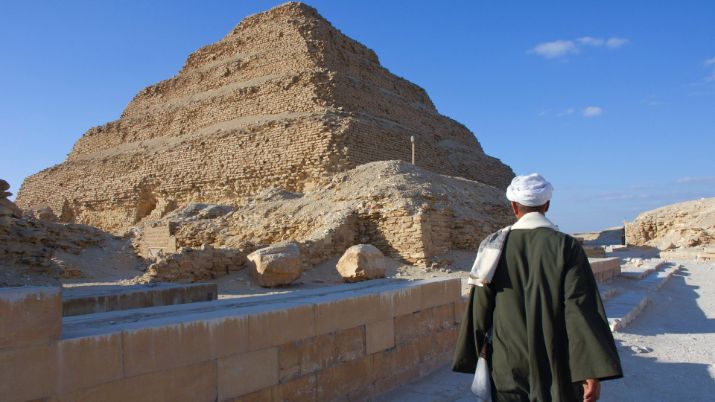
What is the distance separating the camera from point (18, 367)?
212 cm

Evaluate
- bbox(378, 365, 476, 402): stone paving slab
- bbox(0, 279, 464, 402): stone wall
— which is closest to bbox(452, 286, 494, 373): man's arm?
bbox(0, 279, 464, 402): stone wall

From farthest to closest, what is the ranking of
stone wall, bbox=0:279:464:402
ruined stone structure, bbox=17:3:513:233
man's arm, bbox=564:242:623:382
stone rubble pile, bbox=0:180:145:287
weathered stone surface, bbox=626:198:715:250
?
ruined stone structure, bbox=17:3:513:233 → weathered stone surface, bbox=626:198:715:250 → stone rubble pile, bbox=0:180:145:287 → stone wall, bbox=0:279:464:402 → man's arm, bbox=564:242:623:382

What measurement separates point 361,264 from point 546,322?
6899 millimetres

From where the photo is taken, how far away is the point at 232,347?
2.96m

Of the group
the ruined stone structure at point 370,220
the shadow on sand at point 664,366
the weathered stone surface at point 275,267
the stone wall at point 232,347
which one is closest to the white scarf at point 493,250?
the stone wall at point 232,347

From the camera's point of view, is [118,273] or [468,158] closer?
[118,273]

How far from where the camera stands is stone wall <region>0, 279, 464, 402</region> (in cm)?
219

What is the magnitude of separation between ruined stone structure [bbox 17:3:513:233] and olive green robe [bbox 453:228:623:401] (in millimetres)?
22262

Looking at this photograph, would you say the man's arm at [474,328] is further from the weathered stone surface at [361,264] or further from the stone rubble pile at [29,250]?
the stone rubble pile at [29,250]

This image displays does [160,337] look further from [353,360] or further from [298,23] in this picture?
[298,23]

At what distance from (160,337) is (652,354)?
5.12 m

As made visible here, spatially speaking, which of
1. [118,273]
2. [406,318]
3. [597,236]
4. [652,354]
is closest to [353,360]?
[406,318]

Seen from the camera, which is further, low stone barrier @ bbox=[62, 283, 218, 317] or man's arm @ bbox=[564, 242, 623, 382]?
low stone barrier @ bbox=[62, 283, 218, 317]

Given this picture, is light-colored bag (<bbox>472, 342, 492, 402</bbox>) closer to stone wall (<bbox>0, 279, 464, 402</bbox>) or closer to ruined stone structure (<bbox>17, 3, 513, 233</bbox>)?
stone wall (<bbox>0, 279, 464, 402</bbox>)
